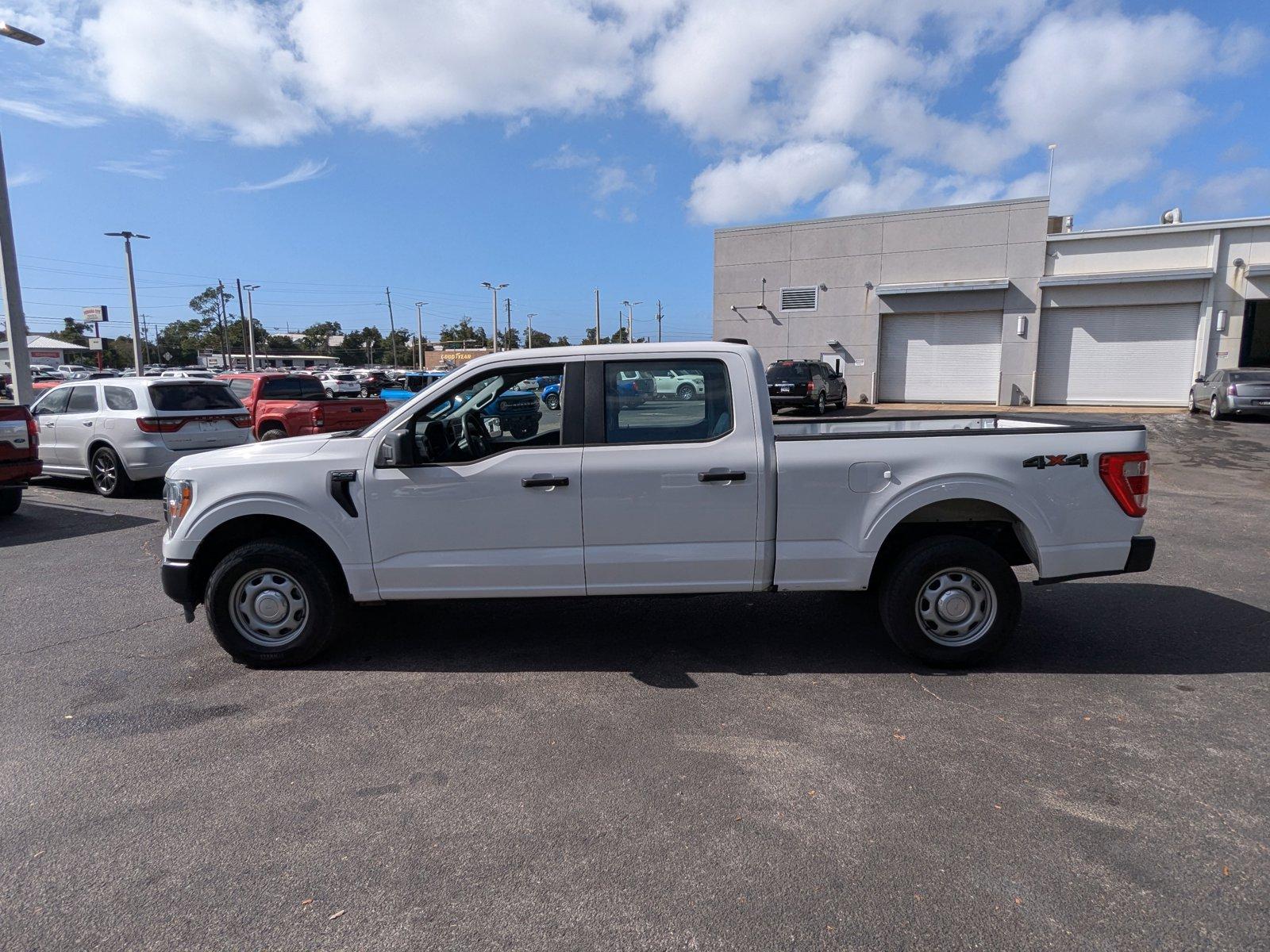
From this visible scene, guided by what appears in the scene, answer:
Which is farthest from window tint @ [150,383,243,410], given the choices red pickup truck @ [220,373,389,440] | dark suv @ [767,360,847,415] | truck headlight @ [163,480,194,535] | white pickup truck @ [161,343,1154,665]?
dark suv @ [767,360,847,415]

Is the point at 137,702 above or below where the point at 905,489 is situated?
below

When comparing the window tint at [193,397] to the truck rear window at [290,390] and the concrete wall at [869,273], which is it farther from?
the concrete wall at [869,273]

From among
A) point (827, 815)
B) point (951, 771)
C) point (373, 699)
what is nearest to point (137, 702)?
point (373, 699)

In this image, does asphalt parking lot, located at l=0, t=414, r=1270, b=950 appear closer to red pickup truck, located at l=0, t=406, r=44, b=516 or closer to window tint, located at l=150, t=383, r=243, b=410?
red pickup truck, located at l=0, t=406, r=44, b=516

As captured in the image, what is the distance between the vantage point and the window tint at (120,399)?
10.8 m

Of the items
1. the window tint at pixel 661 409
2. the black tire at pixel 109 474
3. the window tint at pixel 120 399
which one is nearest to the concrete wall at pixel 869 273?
the window tint at pixel 120 399

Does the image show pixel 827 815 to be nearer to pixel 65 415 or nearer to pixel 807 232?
pixel 65 415

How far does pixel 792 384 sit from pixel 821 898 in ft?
68.3

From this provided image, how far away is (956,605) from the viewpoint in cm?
460

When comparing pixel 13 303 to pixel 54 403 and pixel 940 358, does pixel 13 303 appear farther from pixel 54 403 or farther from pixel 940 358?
pixel 940 358

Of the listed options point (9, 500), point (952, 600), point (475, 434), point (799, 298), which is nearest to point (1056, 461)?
point (952, 600)

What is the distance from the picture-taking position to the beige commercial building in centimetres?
2355

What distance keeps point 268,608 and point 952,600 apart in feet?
13.4

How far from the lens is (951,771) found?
351 centimetres
